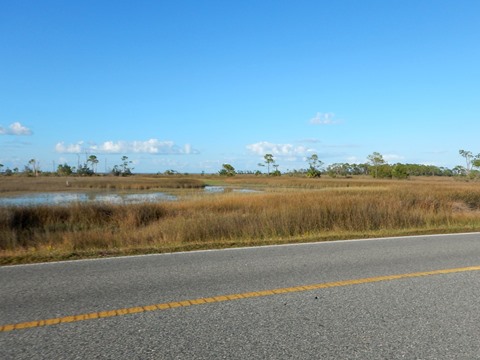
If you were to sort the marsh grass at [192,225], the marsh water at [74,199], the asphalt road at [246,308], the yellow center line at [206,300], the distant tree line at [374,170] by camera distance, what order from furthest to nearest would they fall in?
the distant tree line at [374,170] < the marsh water at [74,199] < the marsh grass at [192,225] < the yellow center line at [206,300] < the asphalt road at [246,308]

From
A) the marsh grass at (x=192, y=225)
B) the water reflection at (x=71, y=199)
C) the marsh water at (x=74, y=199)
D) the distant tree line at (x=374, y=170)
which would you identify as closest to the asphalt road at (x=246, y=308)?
the marsh grass at (x=192, y=225)

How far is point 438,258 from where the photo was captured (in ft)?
25.4

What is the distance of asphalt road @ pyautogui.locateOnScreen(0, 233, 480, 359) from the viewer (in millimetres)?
3678

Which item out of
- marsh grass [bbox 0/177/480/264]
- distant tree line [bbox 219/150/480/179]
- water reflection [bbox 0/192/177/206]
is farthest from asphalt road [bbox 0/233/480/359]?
distant tree line [bbox 219/150/480/179]

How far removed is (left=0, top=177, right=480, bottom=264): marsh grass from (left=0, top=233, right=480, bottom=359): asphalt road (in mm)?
2006

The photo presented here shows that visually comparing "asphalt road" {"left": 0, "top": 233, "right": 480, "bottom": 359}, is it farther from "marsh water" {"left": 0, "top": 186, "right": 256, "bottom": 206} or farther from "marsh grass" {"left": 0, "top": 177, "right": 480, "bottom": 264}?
"marsh water" {"left": 0, "top": 186, "right": 256, "bottom": 206}

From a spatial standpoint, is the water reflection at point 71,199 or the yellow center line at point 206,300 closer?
the yellow center line at point 206,300

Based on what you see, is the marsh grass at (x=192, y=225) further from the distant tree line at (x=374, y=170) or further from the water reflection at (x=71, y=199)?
the distant tree line at (x=374, y=170)

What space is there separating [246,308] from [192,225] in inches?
257

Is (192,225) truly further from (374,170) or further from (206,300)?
(374,170)

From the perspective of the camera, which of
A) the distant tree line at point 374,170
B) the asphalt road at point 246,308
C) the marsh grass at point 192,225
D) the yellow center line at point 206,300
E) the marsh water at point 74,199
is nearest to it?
the asphalt road at point 246,308

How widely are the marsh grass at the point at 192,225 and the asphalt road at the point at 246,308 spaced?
2.01 metres

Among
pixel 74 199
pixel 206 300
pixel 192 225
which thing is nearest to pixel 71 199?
pixel 74 199

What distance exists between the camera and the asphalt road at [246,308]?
12.1ft
